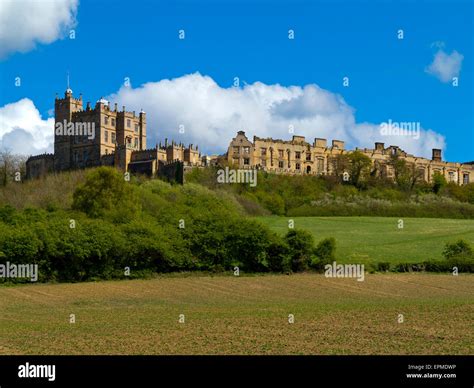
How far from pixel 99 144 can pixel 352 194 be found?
1322 inches

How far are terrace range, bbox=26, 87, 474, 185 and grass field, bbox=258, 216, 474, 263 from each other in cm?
1807

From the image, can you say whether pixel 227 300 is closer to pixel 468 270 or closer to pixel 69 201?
pixel 468 270

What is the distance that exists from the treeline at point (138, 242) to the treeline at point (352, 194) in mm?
31834

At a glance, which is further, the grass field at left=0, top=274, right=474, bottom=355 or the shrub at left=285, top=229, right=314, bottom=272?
the shrub at left=285, top=229, right=314, bottom=272

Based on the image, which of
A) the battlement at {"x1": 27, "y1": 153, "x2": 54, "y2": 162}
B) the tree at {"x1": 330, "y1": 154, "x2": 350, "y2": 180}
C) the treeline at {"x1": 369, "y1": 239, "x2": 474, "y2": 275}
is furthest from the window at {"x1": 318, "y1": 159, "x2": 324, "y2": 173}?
the treeline at {"x1": 369, "y1": 239, "x2": 474, "y2": 275}

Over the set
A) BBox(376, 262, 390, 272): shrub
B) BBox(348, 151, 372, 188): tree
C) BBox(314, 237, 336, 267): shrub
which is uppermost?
BBox(348, 151, 372, 188): tree

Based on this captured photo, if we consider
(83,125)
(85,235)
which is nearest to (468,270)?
(85,235)

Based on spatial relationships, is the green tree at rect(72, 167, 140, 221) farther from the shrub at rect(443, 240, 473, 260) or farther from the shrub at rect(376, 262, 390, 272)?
the shrub at rect(443, 240, 473, 260)

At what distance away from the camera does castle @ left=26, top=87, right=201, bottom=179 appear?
9544 centimetres

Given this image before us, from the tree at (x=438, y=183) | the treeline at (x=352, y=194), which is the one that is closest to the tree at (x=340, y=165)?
the treeline at (x=352, y=194)

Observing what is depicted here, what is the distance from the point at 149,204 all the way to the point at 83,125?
4085cm

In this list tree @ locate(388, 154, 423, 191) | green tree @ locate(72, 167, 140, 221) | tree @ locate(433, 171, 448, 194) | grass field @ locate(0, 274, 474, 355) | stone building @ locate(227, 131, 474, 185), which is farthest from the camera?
tree @ locate(433, 171, 448, 194)

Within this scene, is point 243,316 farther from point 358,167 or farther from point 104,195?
point 358,167

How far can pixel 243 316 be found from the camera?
89.0 feet
